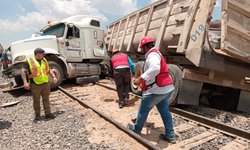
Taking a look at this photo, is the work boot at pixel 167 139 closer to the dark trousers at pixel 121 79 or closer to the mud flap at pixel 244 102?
the dark trousers at pixel 121 79

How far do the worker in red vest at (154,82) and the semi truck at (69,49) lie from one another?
19.0 feet

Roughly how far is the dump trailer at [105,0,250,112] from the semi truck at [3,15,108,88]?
380cm

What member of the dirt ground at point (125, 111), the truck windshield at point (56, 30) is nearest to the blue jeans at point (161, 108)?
the dirt ground at point (125, 111)

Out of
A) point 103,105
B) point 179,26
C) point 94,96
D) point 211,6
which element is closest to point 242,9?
point 211,6

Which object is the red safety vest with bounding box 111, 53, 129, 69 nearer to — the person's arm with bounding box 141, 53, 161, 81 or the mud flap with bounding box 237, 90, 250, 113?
the person's arm with bounding box 141, 53, 161, 81

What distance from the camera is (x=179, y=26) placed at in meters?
5.23

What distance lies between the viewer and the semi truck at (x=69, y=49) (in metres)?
8.35

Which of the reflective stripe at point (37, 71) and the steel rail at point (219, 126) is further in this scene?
the reflective stripe at point (37, 71)

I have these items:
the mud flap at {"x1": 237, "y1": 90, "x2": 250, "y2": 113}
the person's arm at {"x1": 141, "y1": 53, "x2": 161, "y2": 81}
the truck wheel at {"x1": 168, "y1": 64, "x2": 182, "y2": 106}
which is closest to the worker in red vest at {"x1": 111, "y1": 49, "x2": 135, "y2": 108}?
the truck wheel at {"x1": 168, "y1": 64, "x2": 182, "y2": 106}

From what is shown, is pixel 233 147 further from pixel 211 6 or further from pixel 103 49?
pixel 103 49

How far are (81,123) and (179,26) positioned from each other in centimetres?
325

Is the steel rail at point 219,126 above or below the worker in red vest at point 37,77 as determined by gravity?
below

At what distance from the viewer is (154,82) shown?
3.41m

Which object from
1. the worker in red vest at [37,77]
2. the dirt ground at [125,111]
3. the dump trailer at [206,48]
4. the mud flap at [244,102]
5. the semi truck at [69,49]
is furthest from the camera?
the semi truck at [69,49]
